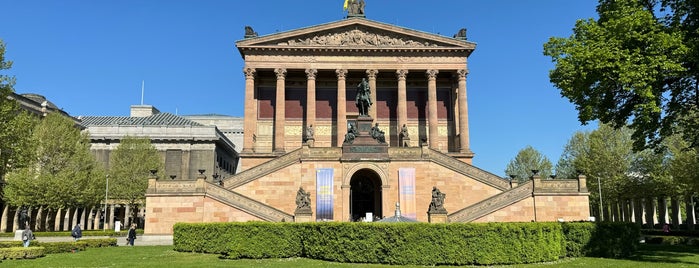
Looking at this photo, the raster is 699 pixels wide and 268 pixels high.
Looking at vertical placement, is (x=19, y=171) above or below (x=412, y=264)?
above

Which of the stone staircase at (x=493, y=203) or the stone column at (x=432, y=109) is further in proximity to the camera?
the stone column at (x=432, y=109)

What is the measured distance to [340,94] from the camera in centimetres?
5481

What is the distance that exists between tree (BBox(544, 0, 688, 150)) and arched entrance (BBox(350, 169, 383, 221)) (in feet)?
59.5

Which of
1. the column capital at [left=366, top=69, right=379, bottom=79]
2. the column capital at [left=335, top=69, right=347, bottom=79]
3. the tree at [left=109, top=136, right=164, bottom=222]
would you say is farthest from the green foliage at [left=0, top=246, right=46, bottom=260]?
the column capital at [left=366, top=69, right=379, bottom=79]

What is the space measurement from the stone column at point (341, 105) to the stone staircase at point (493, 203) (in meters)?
21.2

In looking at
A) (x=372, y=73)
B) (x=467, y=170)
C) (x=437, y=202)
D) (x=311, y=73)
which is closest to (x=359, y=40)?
(x=372, y=73)

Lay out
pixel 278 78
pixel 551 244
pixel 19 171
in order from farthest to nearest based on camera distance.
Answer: pixel 278 78 < pixel 19 171 < pixel 551 244

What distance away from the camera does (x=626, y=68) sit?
73.2 feet

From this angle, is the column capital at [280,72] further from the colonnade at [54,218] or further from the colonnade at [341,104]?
the colonnade at [54,218]

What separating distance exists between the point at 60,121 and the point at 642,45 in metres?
50.0

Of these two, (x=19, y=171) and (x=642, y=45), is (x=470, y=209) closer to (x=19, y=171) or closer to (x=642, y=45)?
(x=642, y=45)

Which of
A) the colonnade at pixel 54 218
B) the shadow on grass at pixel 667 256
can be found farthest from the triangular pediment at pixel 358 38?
the shadow on grass at pixel 667 256

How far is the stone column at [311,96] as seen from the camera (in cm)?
5444

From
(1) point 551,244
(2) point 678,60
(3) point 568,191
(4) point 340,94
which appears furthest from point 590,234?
(4) point 340,94
